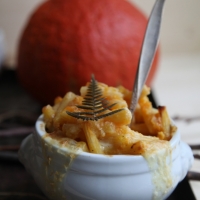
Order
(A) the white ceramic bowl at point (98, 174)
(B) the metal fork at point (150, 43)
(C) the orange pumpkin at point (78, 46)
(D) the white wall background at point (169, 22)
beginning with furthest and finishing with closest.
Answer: (D) the white wall background at point (169, 22) < (C) the orange pumpkin at point (78, 46) < (B) the metal fork at point (150, 43) < (A) the white ceramic bowl at point (98, 174)

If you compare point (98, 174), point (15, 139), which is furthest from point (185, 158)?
point (15, 139)

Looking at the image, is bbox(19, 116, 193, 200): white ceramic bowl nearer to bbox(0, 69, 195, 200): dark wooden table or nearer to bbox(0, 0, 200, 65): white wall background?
bbox(0, 69, 195, 200): dark wooden table

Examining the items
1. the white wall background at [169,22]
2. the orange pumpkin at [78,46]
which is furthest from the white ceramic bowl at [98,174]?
the white wall background at [169,22]

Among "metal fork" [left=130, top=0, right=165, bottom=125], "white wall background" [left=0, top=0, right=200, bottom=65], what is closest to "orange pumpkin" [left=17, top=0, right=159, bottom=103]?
"metal fork" [left=130, top=0, right=165, bottom=125]

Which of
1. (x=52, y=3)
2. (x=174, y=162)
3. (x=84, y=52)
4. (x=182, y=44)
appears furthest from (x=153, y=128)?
(x=182, y=44)

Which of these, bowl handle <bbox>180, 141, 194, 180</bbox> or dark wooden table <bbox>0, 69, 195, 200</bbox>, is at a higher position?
bowl handle <bbox>180, 141, 194, 180</bbox>

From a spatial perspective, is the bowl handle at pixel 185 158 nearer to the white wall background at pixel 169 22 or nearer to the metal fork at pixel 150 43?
the metal fork at pixel 150 43
